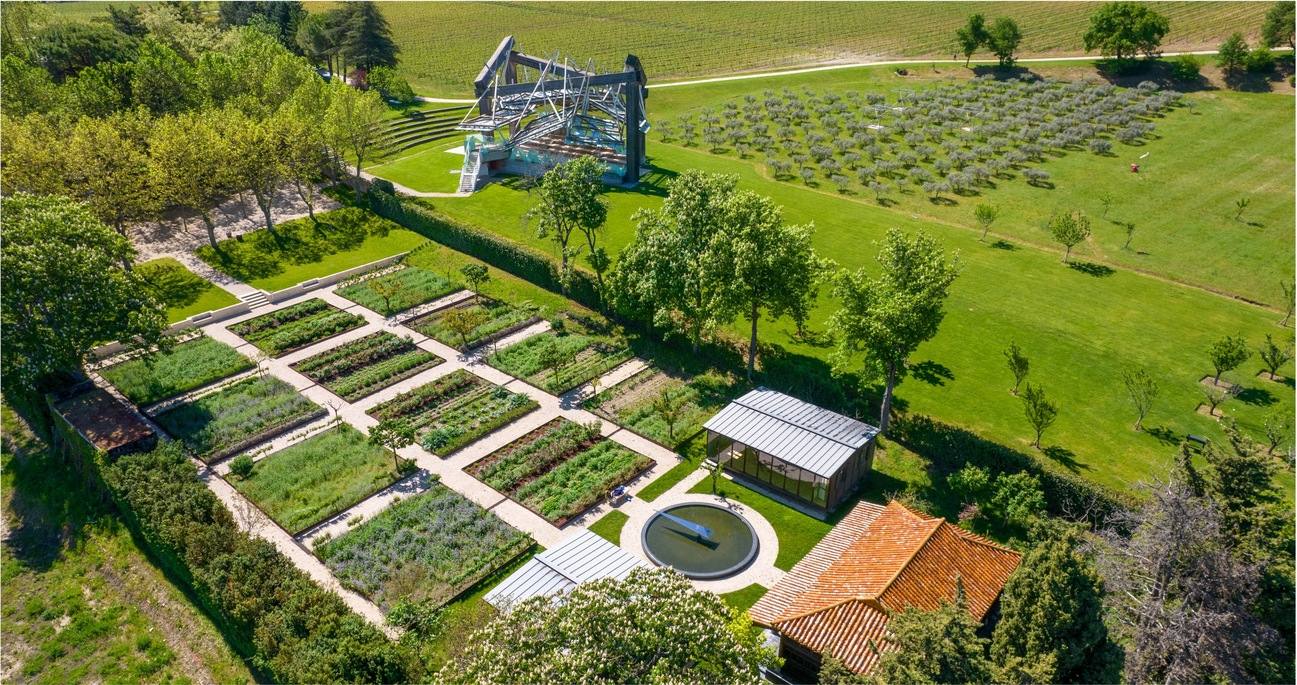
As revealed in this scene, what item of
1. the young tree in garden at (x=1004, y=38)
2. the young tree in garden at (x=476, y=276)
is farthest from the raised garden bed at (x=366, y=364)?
the young tree in garden at (x=1004, y=38)

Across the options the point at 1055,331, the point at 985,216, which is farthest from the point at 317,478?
the point at 985,216

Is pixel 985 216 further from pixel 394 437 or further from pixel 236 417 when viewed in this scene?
pixel 236 417

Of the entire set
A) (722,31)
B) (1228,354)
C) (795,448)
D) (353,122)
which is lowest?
(795,448)

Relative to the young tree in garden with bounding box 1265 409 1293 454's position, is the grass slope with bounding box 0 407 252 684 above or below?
below

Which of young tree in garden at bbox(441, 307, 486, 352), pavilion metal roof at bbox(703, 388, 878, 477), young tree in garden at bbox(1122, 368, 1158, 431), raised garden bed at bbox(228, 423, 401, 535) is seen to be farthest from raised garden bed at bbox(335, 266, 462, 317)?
young tree in garden at bbox(1122, 368, 1158, 431)

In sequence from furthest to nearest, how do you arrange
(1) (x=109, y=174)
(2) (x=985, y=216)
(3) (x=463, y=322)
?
(2) (x=985, y=216)
(1) (x=109, y=174)
(3) (x=463, y=322)

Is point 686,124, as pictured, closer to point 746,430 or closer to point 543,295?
point 543,295

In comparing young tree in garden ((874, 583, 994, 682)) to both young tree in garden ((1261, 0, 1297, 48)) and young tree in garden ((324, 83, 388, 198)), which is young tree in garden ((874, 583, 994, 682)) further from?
young tree in garden ((1261, 0, 1297, 48))

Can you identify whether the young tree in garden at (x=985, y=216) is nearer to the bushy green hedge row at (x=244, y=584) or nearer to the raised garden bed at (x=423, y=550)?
the raised garden bed at (x=423, y=550)
